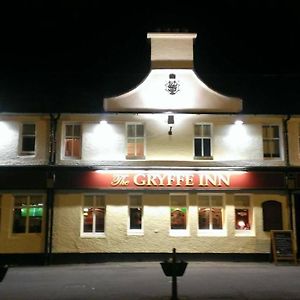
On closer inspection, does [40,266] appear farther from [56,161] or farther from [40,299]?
[40,299]

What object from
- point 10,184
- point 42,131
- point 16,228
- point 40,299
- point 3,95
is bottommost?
point 40,299

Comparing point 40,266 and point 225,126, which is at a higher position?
point 225,126

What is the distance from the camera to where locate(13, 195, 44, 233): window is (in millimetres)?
17656

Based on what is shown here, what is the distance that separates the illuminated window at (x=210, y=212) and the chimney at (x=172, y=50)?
5.83m

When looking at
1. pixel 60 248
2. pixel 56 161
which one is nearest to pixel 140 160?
pixel 56 161

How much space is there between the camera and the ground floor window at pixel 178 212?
17.9 m

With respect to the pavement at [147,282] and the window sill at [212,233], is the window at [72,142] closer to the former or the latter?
the pavement at [147,282]

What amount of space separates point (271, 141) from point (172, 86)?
16.6ft

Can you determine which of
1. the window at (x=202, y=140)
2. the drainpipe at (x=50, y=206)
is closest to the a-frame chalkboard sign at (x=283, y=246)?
the window at (x=202, y=140)

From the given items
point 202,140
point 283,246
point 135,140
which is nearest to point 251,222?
point 283,246

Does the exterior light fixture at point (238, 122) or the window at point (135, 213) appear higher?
the exterior light fixture at point (238, 122)

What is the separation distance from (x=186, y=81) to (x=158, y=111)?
197 cm

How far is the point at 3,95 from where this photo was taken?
20016mm

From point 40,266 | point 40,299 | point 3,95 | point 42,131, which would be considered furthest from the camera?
point 3,95
